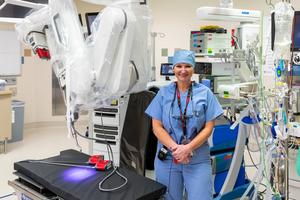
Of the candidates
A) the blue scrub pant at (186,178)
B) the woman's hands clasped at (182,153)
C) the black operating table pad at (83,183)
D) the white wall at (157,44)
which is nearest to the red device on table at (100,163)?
the black operating table pad at (83,183)

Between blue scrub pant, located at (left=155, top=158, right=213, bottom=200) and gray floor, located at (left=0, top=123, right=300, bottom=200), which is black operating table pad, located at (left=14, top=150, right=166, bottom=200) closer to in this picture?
blue scrub pant, located at (left=155, top=158, right=213, bottom=200)

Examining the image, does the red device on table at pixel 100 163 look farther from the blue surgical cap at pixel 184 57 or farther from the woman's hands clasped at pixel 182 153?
the blue surgical cap at pixel 184 57

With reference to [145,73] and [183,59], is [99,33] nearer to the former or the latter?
[145,73]

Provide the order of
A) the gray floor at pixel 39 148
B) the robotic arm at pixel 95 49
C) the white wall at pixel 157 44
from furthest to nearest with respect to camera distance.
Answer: the white wall at pixel 157 44, the gray floor at pixel 39 148, the robotic arm at pixel 95 49

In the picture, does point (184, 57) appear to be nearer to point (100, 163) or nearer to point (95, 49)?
point (95, 49)

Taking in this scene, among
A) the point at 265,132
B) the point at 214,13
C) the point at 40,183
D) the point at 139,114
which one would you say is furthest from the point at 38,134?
the point at 265,132

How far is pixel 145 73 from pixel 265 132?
2.80ft

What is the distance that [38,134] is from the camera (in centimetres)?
614

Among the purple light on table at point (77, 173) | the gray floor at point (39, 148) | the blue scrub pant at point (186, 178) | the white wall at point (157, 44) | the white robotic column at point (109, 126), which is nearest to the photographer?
the purple light on table at point (77, 173)

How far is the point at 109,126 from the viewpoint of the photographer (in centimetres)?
298

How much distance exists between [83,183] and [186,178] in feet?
2.35

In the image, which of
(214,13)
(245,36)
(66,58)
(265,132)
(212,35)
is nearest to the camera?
(66,58)

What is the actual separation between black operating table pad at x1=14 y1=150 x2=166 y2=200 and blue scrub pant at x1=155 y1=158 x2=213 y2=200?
0.79 feet

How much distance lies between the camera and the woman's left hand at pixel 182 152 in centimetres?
217
